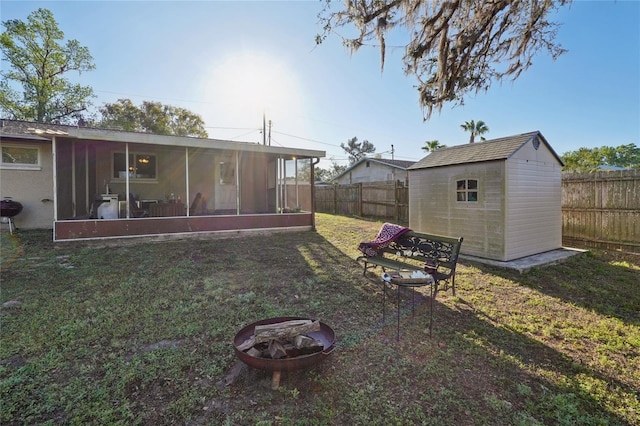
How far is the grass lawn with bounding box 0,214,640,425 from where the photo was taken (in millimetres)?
2188

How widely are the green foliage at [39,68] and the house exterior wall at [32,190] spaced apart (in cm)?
1748

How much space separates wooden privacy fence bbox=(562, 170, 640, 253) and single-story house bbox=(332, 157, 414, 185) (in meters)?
11.4

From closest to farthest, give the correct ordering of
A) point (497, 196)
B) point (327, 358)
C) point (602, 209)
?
point (327, 358) < point (497, 196) < point (602, 209)

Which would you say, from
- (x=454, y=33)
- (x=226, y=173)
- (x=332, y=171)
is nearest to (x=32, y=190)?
(x=226, y=173)

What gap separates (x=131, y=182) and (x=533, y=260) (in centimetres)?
1221

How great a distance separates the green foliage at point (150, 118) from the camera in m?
26.4

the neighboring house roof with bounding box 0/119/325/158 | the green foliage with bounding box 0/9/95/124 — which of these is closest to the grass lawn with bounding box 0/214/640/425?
the neighboring house roof with bounding box 0/119/325/158

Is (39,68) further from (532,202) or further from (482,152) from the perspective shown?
(532,202)

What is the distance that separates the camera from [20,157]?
9.43 metres

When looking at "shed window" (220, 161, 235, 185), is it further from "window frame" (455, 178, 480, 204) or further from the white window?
"window frame" (455, 178, 480, 204)

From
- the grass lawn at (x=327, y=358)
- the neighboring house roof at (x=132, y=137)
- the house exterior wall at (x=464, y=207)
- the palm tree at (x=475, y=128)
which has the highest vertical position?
the palm tree at (x=475, y=128)

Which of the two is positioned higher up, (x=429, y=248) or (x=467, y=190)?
(x=467, y=190)

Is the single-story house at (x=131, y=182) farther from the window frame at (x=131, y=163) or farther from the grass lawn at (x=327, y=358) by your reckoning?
the grass lawn at (x=327, y=358)

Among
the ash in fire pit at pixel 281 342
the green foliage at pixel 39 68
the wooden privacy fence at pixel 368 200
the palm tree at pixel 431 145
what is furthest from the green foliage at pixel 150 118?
the ash in fire pit at pixel 281 342
